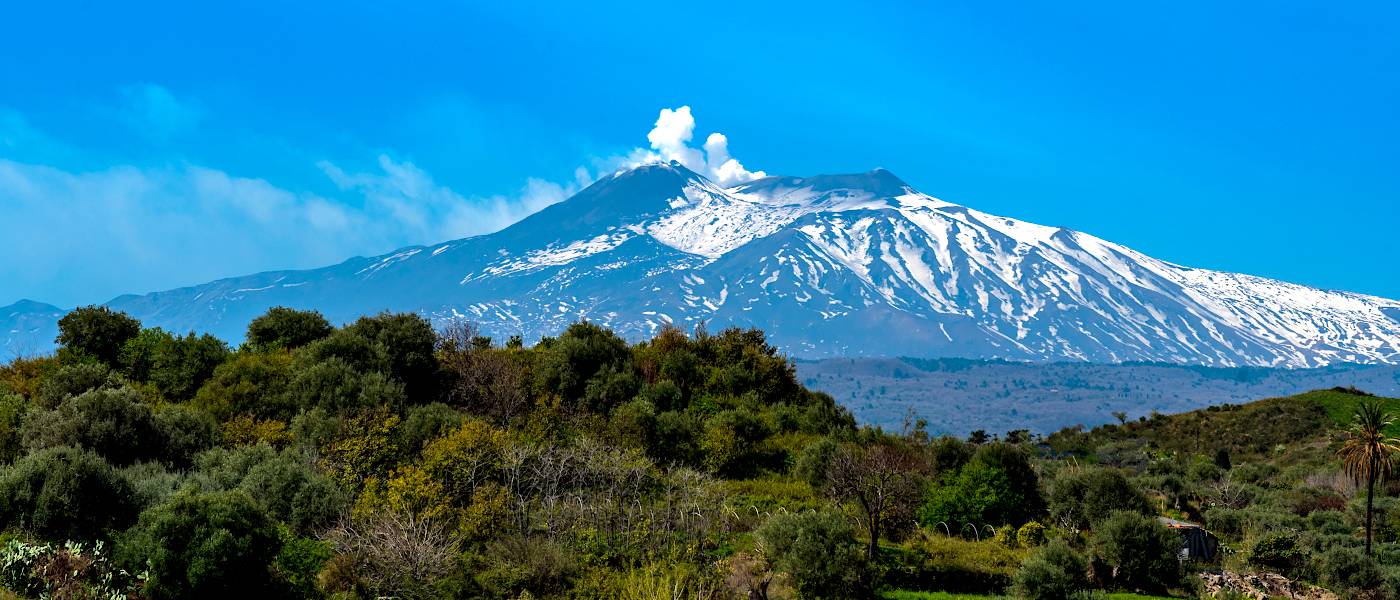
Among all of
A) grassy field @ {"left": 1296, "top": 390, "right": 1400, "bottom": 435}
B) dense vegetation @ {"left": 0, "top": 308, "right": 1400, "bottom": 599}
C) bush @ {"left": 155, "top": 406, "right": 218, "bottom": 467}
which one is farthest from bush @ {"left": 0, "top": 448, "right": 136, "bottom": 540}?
grassy field @ {"left": 1296, "top": 390, "right": 1400, "bottom": 435}

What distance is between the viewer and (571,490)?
29.4 meters

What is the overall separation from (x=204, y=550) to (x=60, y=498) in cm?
510

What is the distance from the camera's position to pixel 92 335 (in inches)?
1786

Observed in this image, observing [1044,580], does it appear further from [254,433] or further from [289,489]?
[254,433]

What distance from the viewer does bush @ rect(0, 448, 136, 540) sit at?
21594mm

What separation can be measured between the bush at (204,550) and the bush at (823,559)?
38.6 feet

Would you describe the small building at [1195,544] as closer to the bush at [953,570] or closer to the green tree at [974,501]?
the green tree at [974,501]

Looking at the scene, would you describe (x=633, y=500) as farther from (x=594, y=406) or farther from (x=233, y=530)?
(x=594, y=406)

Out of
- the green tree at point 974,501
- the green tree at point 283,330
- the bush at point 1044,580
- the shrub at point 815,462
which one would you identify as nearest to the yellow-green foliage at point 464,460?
the shrub at point 815,462

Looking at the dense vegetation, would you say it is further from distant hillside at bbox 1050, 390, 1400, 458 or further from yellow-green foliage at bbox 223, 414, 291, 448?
distant hillside at bbox 1050, 390, 1400, 458

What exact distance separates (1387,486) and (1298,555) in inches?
1060

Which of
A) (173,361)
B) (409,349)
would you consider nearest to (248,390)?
(173,361)

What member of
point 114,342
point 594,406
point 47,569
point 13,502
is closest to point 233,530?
point 47,569

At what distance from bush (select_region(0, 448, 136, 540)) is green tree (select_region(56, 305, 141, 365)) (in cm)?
2560
